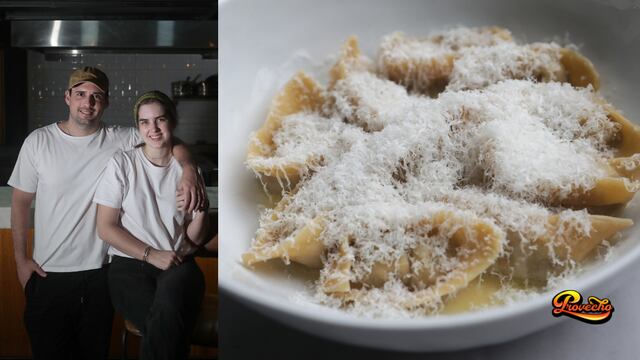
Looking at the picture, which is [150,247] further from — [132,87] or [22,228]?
[132,87]

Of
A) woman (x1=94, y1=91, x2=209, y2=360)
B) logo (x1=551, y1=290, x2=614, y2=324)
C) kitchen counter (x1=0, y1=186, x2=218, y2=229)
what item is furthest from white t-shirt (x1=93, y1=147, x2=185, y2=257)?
logo (x1=551, y1=290, x2=614, y2=324)

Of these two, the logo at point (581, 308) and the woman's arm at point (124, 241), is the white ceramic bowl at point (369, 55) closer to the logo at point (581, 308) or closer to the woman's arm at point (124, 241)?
the logo at point (581, 308)

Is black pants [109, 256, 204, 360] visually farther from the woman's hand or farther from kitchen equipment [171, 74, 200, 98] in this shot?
kitchen equipment [171, 74, 200, 98]

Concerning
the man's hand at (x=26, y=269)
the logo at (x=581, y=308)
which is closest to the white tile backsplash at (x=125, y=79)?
the man's hand at (x=26, y=269)

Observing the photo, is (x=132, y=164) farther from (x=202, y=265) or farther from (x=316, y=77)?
(x=316, y=77)

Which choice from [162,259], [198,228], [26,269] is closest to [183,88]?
[198,228]

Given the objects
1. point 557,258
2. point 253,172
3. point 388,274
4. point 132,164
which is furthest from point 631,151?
point 132,164
